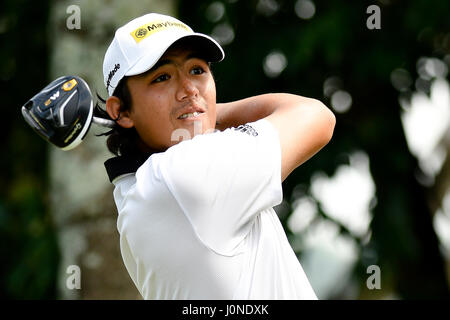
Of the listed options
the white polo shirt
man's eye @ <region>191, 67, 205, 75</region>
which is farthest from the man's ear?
the white polo shirt

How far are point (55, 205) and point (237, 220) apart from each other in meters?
2.77

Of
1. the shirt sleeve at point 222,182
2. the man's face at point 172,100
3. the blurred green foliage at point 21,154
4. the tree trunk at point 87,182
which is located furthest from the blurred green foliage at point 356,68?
the shirt sleeve at point 222,182

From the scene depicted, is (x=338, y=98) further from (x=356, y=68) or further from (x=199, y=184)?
(x=199, y=184)

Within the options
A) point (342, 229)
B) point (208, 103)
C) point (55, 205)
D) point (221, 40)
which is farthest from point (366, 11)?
point (208, 103)

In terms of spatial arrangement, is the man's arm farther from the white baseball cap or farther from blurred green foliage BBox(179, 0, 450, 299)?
blurred green foliage BBox(179, 0, 450, 299)

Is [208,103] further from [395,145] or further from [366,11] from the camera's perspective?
[395,145]

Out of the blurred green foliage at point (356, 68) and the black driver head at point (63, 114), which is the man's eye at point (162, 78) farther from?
the blurred green foliage at point (356, 68)

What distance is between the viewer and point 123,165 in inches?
112

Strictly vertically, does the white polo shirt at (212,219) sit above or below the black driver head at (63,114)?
below

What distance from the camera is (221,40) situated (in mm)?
6488

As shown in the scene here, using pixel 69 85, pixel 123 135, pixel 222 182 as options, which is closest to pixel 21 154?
pixel 123 135

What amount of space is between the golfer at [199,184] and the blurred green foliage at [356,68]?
311 centimetres

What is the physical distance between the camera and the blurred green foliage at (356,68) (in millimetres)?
6121

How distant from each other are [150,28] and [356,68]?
3.67m
